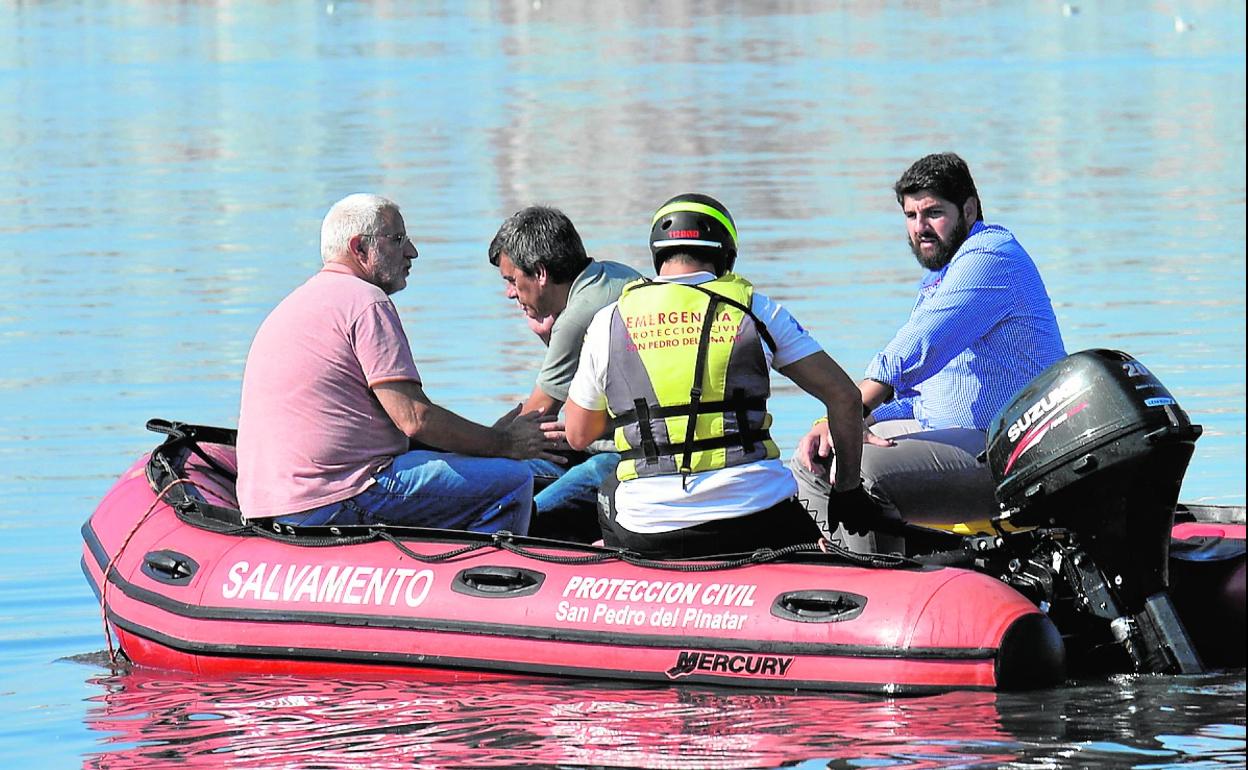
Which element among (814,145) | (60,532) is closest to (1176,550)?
(60,532)

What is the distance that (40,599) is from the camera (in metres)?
8.15

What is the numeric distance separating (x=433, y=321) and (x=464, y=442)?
25.9 ft

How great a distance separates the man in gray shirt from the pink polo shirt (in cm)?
61

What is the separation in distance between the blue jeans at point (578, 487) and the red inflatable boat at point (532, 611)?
0.61 m

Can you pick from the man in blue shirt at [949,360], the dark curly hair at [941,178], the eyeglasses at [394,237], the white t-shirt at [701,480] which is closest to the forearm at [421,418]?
Answer: the eyeglasses at [394,237]

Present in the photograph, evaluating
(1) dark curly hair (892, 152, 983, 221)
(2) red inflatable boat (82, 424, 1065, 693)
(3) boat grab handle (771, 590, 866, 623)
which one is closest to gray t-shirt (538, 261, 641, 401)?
(2) red inflatable boat (82, 424, 1065, 693)

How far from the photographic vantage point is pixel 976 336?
702cm

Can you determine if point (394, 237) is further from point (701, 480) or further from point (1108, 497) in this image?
point (1108, 497)

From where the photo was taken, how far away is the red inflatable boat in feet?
19.4

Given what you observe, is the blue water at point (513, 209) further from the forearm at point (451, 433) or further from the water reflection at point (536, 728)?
the forearm at point (451, 433)

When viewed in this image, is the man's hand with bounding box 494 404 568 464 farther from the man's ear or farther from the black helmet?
the man's ear

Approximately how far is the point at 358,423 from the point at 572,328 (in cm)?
84

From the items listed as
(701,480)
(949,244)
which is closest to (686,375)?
(701,480)

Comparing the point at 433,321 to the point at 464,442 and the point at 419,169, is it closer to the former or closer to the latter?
the point at 464,442
